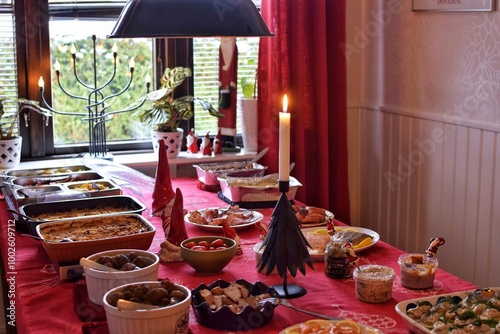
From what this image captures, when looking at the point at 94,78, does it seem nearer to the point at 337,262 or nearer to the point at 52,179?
the point at 52,179

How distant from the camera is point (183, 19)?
1860mm

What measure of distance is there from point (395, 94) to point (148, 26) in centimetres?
188

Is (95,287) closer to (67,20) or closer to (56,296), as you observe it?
(56,296)

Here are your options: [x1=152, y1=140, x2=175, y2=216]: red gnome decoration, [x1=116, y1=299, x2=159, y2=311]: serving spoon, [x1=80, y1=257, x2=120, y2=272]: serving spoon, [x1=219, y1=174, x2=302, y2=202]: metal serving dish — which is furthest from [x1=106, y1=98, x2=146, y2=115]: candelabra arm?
[x1=116, y1=299, x2=159, y2=311]: serving spoon

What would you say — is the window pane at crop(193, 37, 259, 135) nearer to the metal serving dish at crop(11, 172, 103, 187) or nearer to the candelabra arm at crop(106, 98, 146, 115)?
the candelabra arm at crop(106, 98, 146, 115)

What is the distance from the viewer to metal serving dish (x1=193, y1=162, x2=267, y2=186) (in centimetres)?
309

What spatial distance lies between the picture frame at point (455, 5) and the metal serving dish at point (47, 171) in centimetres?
162

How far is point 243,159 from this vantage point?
3541mm

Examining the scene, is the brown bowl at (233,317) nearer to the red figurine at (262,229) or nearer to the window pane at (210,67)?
the red figurine at (262,229)

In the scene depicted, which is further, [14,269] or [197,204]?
[197,204]

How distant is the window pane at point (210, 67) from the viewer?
3.66 metres

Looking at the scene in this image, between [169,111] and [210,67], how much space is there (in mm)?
402

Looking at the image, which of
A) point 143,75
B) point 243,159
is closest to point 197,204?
point 243,159

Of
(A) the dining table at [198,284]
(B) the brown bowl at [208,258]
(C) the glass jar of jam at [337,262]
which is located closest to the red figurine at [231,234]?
(A) the dining table at [198,284]
